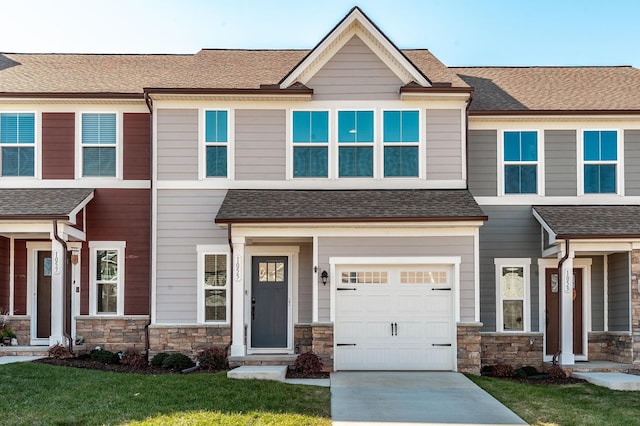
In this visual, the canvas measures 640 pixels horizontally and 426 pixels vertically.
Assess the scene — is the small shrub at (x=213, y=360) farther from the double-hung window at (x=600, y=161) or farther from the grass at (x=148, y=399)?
the double-hung window at (x=600, y=161)

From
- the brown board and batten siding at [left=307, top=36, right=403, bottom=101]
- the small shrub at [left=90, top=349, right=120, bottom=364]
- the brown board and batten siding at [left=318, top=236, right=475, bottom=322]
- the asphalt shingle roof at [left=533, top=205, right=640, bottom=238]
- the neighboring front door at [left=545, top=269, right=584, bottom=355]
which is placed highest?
the brown board and batten siding at [left=307, top=36, right=403, bottom=101]

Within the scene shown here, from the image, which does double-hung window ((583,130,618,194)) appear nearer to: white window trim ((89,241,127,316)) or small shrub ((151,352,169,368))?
small shrub ((151,352,169,368))

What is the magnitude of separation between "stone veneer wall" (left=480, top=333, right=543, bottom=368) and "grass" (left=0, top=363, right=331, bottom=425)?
559cm

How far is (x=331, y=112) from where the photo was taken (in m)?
16.2

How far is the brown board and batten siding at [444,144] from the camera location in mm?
16109

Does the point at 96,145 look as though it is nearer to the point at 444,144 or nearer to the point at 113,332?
the point at 113,332

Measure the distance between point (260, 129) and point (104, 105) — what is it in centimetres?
369

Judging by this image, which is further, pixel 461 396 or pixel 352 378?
pixel 352 378

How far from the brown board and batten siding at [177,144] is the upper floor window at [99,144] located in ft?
4.29

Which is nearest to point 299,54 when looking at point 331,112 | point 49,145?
point 331,112

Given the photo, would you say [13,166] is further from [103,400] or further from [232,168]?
[103,400]

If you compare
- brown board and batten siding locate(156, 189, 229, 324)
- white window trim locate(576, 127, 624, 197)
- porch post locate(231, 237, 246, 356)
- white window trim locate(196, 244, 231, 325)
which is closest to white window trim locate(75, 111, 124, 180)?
brown board and batten siding locate(156, 189, 229, 324)

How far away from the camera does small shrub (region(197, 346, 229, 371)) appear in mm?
14633

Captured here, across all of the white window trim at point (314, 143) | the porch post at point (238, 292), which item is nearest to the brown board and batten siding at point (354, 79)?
the white window trim at point (314, 143)
